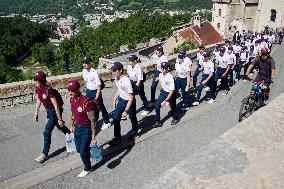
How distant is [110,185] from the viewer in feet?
20.5

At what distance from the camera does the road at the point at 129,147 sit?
648cm

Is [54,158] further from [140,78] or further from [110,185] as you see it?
[140,78]

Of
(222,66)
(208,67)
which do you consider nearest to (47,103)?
(208,67)

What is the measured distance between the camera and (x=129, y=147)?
767cm

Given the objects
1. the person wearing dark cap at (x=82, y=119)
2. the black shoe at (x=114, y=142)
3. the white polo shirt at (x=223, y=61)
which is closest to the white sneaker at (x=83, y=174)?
the person wearing dark cap at (x=82, y=119)

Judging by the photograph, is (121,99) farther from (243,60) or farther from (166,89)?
(243,60)

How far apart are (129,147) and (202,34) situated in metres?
42.8

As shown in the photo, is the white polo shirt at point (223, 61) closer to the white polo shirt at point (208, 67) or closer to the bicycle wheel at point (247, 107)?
the white polo shirt at point (208, 67)

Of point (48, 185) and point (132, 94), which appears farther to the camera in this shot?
point (132, 94)

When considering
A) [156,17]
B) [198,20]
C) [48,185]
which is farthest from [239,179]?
[156,17]

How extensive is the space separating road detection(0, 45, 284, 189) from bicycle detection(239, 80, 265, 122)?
0.39 metres

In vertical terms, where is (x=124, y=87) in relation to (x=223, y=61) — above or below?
above

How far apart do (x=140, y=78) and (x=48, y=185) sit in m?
3.79

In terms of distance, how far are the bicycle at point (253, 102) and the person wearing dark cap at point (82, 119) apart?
4121mm
